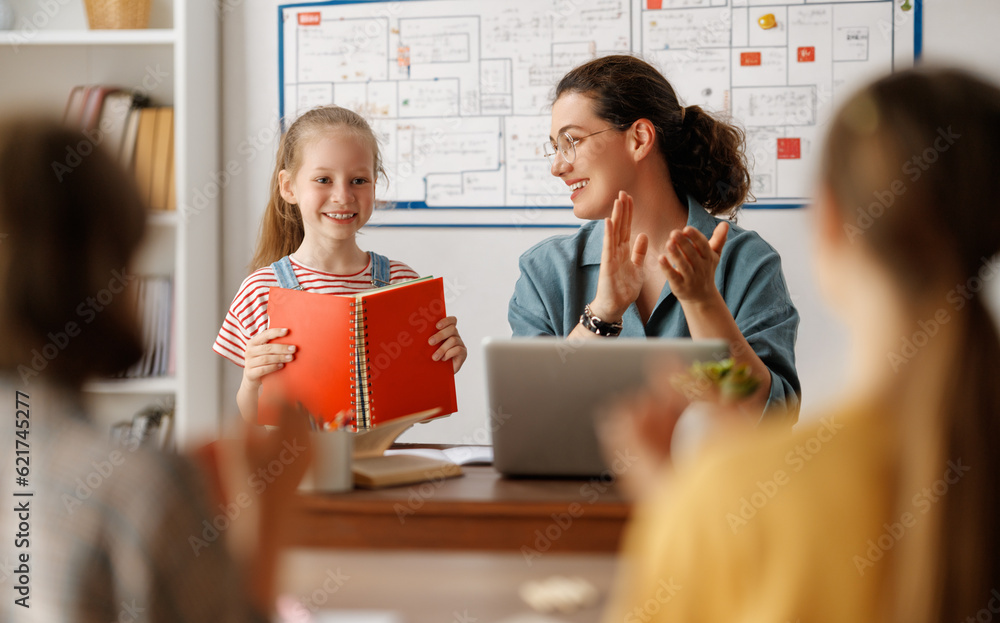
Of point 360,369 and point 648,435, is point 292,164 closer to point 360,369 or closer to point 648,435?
point 360,369

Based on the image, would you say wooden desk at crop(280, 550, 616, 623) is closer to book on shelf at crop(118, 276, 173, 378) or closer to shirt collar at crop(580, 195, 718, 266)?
shirt collar at crop(580, 195, 718, 266)

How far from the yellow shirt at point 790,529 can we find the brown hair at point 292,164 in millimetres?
1592

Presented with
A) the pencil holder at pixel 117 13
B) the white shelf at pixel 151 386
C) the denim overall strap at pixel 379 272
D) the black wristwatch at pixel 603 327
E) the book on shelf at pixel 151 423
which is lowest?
the book on shelf at pixel 151 423

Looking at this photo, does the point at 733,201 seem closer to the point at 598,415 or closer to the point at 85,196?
the point at 598,415

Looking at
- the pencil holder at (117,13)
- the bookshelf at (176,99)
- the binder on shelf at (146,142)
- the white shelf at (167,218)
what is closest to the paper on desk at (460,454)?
the bookshelf at (176,99)

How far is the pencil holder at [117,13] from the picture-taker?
101 inches

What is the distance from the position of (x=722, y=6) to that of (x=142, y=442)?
7.68 feet

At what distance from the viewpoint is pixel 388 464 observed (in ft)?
3.69

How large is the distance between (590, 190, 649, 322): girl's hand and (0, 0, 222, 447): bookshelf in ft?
4.98

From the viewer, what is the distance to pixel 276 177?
2078mm

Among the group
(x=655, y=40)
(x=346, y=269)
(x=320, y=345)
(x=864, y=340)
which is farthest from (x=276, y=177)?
(x=864, y=340)

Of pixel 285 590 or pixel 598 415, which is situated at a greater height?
pixel 598 415

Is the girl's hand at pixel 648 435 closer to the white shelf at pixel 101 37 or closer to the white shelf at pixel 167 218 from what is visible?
the white shelf at pixel 167 218

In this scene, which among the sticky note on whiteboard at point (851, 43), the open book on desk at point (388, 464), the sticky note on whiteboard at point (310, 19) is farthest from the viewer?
the sticky note on whiteboard at point (310, 19)
